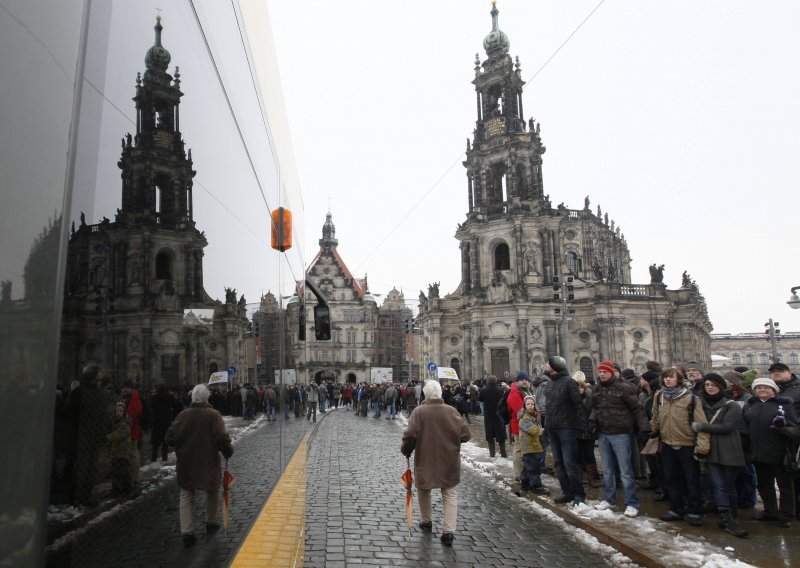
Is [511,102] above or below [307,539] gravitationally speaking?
above

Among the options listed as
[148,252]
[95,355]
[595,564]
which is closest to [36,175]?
[95,355]

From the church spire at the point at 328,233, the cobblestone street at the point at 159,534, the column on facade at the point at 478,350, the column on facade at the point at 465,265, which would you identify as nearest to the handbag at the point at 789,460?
the cobblestone street at the point at 159,534

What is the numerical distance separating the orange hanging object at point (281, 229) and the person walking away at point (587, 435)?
5.07m

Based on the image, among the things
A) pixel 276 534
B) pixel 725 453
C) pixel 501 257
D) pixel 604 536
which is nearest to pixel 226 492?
pixel 276 534

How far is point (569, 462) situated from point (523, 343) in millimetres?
34307

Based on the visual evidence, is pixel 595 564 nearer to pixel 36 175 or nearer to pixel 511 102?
pixel 36 175

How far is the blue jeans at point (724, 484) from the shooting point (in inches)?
263

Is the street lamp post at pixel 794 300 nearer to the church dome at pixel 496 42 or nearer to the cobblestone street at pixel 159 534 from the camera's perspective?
the cobblestone street at pixel 159 534

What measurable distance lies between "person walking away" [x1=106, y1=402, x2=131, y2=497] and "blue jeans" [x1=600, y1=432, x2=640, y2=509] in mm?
7340

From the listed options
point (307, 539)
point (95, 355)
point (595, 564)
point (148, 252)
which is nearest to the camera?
point (95, 355)

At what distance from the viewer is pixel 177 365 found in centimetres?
193

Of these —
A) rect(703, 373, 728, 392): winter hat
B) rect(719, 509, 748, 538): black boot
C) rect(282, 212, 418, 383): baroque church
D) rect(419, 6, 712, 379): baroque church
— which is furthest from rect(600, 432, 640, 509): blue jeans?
rect(282, 212, 418, 383): baroque church

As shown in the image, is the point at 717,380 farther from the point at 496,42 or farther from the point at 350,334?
the point at 350,334

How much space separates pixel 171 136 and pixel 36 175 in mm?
939
